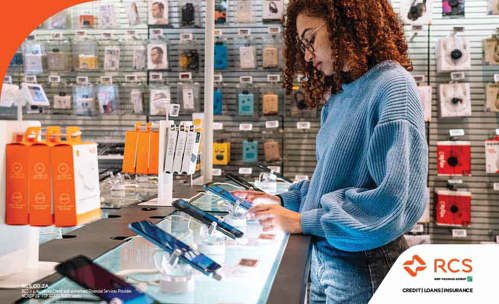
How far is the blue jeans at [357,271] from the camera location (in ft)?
5.58

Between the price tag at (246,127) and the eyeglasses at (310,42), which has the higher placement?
the eyeglasses at (310,42)

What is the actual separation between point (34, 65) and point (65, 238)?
4.59 metres

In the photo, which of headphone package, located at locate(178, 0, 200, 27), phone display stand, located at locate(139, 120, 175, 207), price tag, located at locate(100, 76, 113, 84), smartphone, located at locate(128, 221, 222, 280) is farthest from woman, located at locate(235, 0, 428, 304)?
price tag, located at locate(100, 76, 113, 84)

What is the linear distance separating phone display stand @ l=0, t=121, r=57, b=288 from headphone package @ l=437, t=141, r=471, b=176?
457 cm

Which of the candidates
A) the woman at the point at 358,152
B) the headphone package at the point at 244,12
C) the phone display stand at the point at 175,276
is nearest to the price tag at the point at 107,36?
the headphone package at the point at 244,12

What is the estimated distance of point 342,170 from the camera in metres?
1.70

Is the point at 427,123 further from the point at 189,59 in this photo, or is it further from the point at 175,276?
the point at 175,276

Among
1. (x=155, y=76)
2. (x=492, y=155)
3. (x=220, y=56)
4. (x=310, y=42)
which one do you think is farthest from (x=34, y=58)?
(x=310, y=42)

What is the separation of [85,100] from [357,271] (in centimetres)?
482

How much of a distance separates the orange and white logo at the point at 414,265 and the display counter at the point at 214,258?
2.88 feet

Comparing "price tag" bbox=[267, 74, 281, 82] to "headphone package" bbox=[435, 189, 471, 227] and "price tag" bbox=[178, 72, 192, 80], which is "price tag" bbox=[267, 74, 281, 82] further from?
"headphone package" bbox=[435, 189, 471, 227]

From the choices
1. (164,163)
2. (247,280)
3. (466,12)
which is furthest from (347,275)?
(466,12)

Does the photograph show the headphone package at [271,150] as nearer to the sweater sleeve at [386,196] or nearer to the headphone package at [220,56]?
the headphone package at [220,56]

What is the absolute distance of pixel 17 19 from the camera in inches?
103
